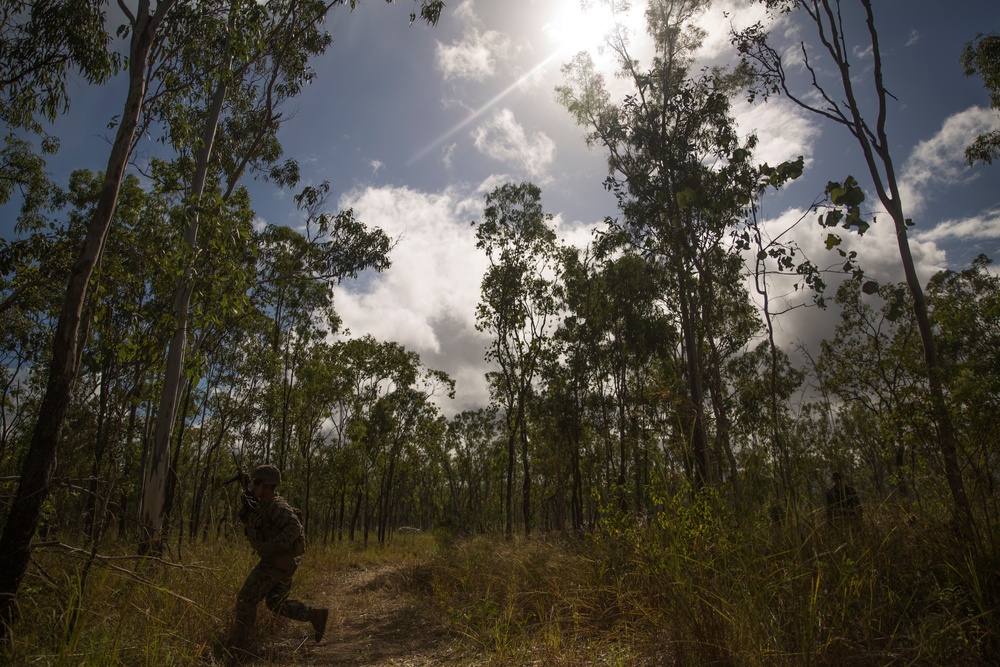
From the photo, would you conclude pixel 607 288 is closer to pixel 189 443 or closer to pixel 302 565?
pixel 302 565

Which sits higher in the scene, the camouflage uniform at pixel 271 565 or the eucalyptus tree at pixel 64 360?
the eucalyptus tree at pixel 64 360

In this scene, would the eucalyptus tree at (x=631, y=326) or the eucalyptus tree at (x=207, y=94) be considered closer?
the eucalyptus tree at (x=207, y=94)

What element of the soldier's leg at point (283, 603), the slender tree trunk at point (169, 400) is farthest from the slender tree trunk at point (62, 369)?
the slender tree trunk at point (169, 400)

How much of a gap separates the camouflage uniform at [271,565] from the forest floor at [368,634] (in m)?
0.28

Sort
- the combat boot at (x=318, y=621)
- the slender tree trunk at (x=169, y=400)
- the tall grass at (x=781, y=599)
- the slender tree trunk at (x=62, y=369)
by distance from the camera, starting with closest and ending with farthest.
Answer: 1. the tall grass at (x=781, y=599)
2. the slender tree trunk at (x=62, y=369)
3. the combat boot at (x=318, y=621)
4. the slender tree trunk at (x=169, y=400)

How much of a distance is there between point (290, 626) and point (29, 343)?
526 inches

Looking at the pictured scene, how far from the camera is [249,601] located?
4465 mm

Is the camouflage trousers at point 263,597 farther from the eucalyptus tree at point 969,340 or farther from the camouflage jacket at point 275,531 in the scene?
the eucalyptus tree at point 969,340

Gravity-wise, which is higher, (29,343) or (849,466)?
(29,343)

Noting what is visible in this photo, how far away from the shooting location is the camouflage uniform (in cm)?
446

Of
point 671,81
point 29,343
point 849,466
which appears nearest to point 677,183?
point 671,81

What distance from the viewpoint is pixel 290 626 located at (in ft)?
17.3

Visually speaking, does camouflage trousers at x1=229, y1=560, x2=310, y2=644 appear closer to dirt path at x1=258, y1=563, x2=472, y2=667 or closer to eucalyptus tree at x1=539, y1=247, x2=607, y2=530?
dirt path at x1=258, y1=563, x2=472, y2=667

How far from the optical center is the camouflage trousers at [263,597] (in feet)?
14.3
